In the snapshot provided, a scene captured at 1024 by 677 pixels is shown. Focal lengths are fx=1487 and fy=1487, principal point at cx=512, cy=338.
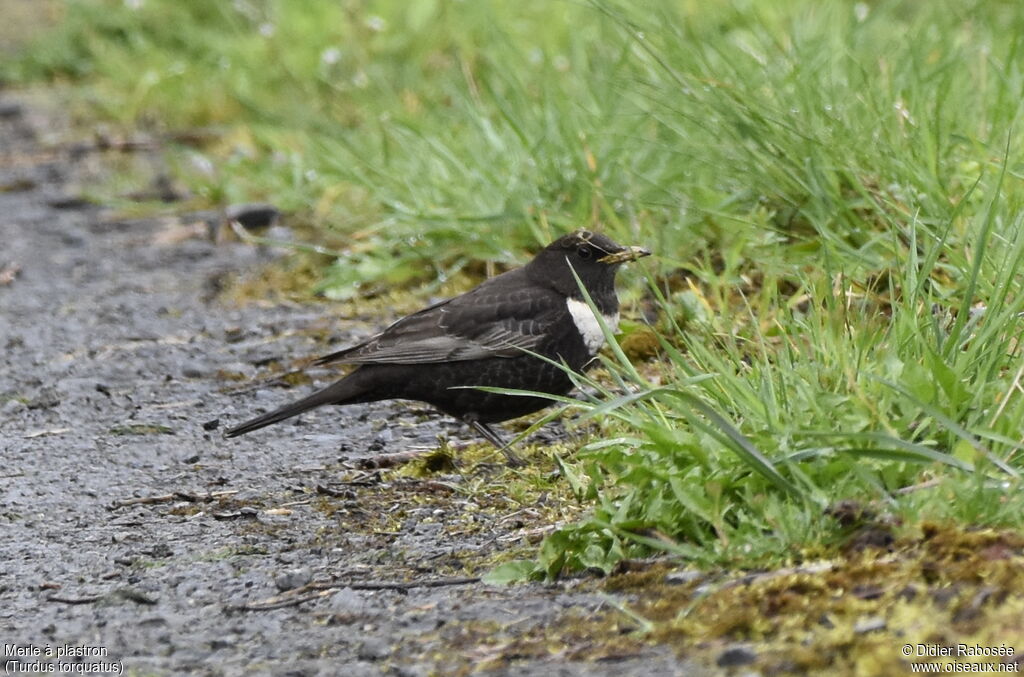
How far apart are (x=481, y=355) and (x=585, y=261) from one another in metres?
0.53

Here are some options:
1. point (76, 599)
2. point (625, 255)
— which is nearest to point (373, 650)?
point (76, 599)

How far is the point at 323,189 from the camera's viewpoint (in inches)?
303

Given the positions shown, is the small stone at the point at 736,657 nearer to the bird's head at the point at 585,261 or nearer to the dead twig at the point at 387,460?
the dead twig at the point at 387,460

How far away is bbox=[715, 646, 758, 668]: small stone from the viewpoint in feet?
9.48

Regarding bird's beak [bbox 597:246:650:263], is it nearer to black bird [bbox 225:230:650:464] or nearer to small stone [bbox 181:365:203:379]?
black bird [bbox 225:230:650:464]

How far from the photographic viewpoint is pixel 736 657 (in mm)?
2904

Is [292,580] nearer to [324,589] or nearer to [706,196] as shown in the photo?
[324,589]

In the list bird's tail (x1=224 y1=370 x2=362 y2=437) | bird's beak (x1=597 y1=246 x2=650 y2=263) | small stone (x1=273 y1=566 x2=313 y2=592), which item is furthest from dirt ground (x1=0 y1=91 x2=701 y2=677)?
bird's beak (x1=597 y1=246 x2=650 y2=263)

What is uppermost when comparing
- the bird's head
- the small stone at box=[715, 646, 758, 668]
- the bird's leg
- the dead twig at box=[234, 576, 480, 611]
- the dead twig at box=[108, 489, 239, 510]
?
the small stone at box=[715, 646, 758, 668]

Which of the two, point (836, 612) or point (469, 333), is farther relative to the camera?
point (469, 333)

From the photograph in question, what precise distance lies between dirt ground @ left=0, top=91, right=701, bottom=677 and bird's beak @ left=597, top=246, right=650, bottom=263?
825mm

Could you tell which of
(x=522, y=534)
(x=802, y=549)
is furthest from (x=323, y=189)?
(x=802, y=549)

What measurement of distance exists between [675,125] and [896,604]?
3133 millimetres

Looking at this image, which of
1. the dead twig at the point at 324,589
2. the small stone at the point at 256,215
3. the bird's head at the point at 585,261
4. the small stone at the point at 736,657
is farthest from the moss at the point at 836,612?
the small stone at the point at 256,215
